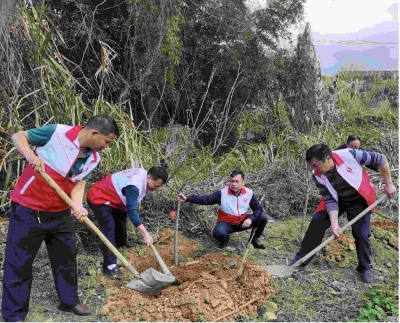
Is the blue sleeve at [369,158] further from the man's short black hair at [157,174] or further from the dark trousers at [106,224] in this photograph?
the dark trousers at [106,224]

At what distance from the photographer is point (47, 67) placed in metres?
4.06

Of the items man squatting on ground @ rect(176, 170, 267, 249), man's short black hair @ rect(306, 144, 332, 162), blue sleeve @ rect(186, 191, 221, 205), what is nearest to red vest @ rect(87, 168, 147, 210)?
blue sleeve @ rect(186, 191, 221, 205)

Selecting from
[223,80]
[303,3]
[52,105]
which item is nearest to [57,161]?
[52,105]

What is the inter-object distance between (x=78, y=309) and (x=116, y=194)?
1082 mm

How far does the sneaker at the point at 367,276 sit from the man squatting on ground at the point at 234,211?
110 centimetres

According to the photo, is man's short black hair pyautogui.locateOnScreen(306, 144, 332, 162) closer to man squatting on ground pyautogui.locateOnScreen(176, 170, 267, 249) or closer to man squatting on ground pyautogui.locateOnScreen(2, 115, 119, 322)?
man squatting on ground pyautogui.locateOnScreen(176, 170, 267, 249)

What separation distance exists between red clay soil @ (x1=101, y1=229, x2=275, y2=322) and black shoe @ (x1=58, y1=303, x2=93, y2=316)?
0.38 ft

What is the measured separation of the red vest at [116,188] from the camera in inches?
143

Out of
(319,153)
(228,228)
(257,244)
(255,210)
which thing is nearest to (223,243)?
(228,228)

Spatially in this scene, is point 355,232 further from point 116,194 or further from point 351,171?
point 116,194

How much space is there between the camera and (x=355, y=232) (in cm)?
384

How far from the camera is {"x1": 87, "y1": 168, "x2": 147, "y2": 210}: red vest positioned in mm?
3629

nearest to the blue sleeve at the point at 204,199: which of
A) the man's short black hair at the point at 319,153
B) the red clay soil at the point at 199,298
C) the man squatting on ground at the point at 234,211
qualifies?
the man squatting on ground at the point at 234,211

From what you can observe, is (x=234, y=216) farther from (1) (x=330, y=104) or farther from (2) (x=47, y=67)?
(1) (x=330, y=104)
